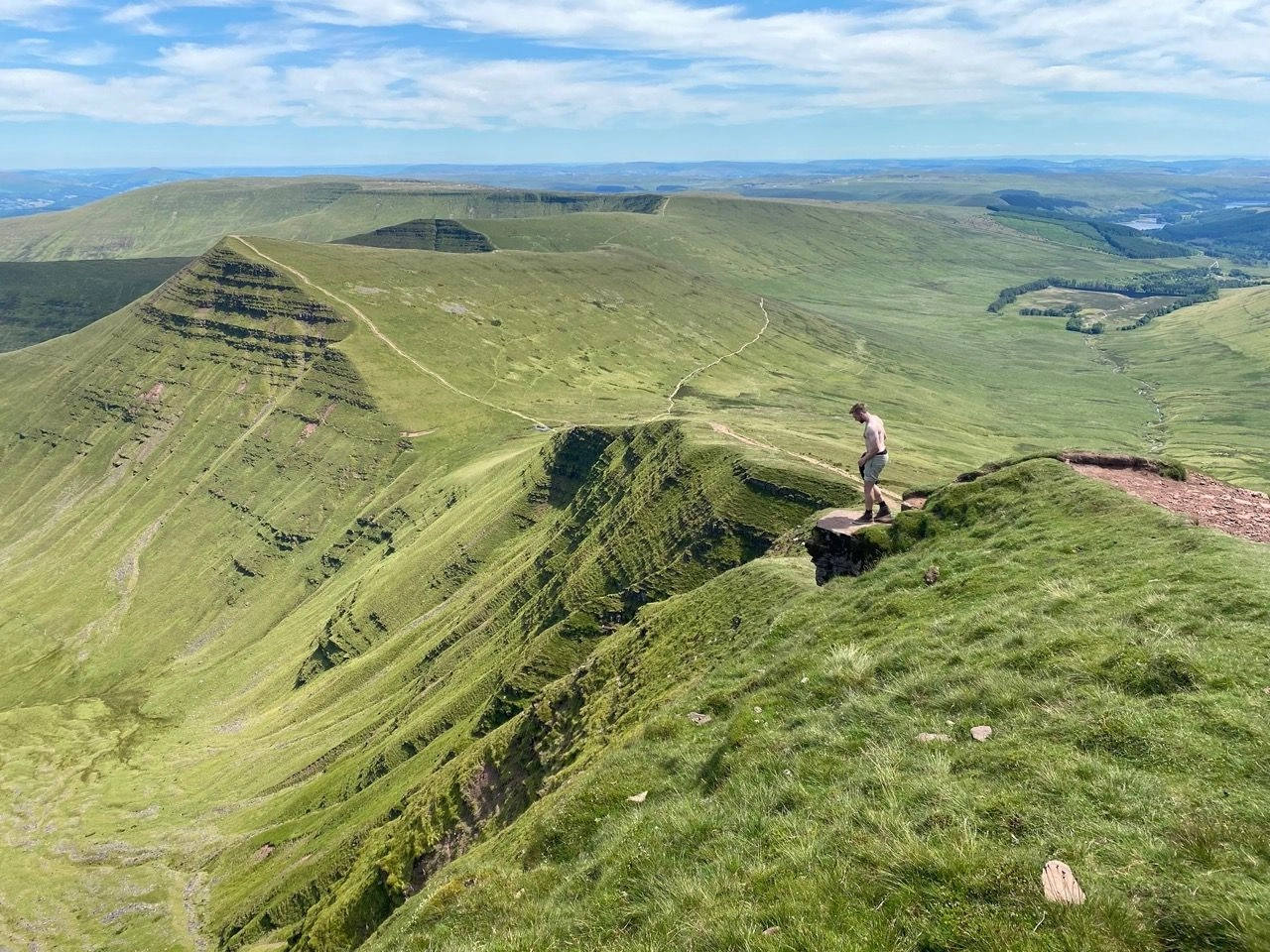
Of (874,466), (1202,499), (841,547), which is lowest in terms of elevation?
(841,547)

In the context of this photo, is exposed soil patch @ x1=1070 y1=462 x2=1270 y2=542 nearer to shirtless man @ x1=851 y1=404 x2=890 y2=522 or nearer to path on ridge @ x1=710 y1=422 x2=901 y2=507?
shirtless man @ x1=851 y1=404 x2=890 y2=522

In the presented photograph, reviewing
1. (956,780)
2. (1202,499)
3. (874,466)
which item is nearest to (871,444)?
(874,466)

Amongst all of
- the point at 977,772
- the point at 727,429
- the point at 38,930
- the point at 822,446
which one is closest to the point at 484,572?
the point at 727,429

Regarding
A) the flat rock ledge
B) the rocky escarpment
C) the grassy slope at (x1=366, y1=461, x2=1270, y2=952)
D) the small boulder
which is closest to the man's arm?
the grassy slope at (x1=366, y1=461, x2=1270, y2=952)

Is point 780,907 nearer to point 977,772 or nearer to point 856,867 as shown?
point 856,867

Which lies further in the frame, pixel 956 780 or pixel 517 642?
pixel 517 642

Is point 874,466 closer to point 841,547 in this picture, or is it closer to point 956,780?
point 841,547

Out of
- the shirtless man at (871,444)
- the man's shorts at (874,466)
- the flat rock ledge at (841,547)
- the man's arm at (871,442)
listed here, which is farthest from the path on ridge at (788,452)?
the man's arm at (871,442)

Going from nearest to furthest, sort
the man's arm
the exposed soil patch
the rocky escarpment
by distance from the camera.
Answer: the exposed soil patch
the man's arm
the rocky escarpment

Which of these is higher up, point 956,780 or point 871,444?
point 871,444
